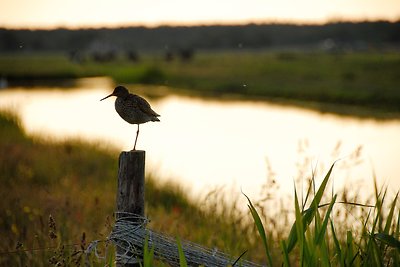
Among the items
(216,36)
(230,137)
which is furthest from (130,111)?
(216,36)

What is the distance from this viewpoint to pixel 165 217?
772 cm

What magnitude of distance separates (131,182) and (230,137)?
56.2ft

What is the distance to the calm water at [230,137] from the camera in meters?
14.0

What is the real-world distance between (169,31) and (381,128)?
477 ft

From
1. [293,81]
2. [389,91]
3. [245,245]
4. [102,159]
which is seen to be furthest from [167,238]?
[293,81]

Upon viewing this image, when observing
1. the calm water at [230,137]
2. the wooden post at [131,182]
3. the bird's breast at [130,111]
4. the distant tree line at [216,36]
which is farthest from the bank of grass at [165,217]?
the distant tree line at [216,36]

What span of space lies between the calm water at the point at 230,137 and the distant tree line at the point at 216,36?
335 feet

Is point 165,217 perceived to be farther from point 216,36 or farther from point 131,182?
point 216,36

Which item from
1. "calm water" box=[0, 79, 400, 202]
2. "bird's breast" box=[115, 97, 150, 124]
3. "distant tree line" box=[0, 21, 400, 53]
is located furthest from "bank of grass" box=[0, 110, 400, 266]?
"distant tree line" box=[0, 21, 400, 53]

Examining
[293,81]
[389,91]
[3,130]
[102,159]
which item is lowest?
[102,159]

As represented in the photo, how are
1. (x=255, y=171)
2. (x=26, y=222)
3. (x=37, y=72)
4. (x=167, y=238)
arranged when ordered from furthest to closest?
(x=37, y=72), (x=255, y=171), (x=26, y=222), (x=167, y=238)

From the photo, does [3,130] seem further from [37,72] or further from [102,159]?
[37,72]

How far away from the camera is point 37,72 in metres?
50.8

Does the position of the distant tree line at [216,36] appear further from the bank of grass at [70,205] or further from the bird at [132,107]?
the bird at [132,107]
